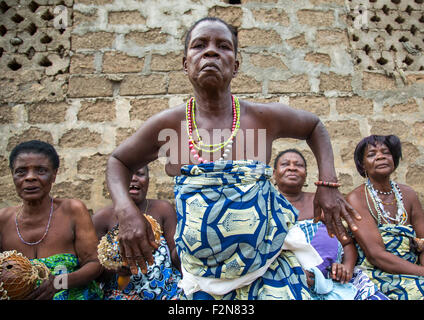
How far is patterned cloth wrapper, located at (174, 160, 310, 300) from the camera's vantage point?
1.68 metres

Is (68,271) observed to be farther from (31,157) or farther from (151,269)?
(31,157)

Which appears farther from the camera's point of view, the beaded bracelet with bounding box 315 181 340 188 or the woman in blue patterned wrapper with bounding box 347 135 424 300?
the woman in blue patterned wrapper with bounding box 347 135 424 300

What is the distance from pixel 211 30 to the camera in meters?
1.89

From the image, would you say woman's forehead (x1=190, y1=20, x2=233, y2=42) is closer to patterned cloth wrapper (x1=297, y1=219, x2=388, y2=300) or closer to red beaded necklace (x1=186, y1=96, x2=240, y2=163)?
red beaded necklace (x1=186, y1=96, x2=240, y2=163)

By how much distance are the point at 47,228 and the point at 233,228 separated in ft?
5.62

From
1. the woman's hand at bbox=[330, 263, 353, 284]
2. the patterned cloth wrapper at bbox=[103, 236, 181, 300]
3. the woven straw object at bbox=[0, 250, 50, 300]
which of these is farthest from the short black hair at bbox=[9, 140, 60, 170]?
the woman's hand at bbox=[330, 263, 353, 284]

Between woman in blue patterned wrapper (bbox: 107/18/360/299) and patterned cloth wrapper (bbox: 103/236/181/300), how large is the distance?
1178 millimetres

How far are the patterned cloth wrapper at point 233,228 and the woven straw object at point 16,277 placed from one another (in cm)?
108

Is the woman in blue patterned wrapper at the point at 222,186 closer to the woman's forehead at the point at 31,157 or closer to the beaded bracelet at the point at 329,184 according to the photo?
the beaded bracelet at the point at 329,184

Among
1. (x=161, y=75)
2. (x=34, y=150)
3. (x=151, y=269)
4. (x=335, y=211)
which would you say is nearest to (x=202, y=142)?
(x=335, y=211)

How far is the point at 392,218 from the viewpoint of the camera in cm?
320

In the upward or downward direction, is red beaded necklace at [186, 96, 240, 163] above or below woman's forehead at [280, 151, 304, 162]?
below

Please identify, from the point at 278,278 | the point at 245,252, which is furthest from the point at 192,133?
the point at 278,278

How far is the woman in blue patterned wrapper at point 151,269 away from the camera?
9.45 feet
